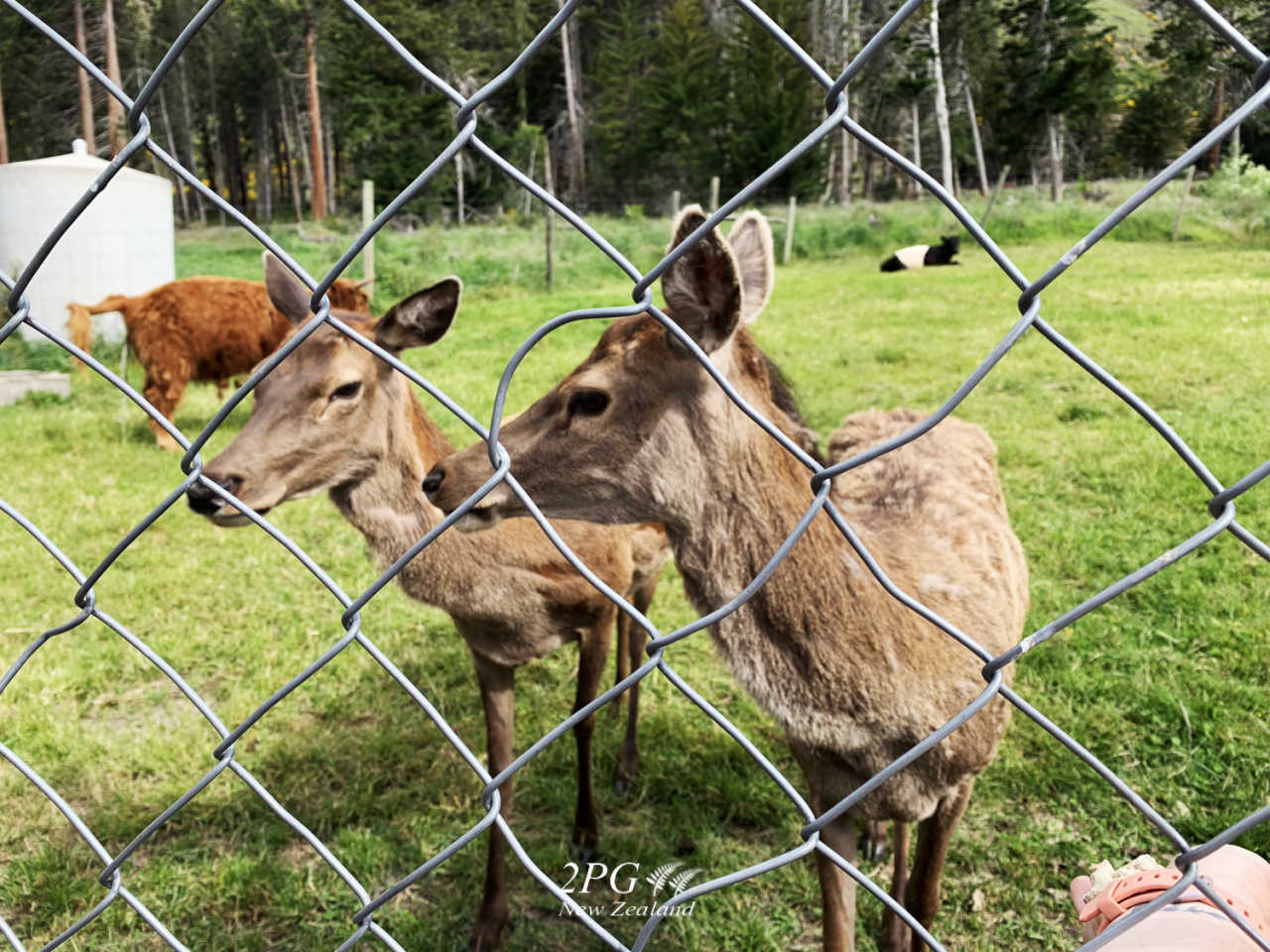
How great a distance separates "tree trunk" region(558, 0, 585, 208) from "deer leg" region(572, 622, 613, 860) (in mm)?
26790

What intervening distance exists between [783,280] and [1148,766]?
11258 mm

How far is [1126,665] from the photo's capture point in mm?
3229

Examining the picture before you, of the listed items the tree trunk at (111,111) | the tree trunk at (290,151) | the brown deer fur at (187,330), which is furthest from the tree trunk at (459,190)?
the brown deer fur at (187,330)

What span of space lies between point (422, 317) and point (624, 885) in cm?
172

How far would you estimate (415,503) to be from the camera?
2.47 meters

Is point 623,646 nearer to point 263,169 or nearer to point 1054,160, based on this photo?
point 1054,160

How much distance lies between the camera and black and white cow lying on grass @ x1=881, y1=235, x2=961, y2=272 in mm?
12914

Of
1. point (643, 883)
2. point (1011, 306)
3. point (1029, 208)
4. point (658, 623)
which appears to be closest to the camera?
point (643, 883)

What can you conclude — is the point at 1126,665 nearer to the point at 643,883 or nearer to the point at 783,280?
the point at 643,883

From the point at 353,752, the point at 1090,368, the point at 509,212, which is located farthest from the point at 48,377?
the point at 509,212

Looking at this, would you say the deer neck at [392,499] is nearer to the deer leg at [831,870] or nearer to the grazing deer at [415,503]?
the grazing deer at [415,503]

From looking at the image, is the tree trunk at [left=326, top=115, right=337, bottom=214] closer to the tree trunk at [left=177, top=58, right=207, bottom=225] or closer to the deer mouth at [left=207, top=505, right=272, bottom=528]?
the tree trunk at [left=177, top=58, right=207, bottom=225]

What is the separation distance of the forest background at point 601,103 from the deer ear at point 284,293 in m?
9.31

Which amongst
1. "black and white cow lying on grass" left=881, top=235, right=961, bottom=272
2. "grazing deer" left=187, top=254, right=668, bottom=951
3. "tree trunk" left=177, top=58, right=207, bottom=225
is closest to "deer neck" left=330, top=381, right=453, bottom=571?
"grazing deer" left=187, top=254, right=668, bottom=951
